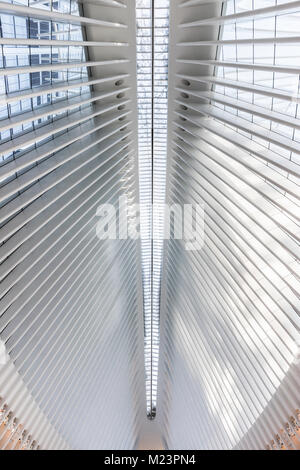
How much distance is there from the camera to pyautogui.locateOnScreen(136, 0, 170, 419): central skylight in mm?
12266

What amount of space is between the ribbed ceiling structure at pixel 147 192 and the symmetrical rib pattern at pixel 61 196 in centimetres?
6

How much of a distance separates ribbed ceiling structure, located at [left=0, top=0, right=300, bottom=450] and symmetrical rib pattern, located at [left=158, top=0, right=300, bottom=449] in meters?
0.06

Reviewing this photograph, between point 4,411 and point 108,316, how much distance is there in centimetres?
832

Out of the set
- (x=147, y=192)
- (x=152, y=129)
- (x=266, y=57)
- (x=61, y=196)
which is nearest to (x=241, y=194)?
(x=266, y=57)

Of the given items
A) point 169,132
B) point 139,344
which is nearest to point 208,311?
point 169,132

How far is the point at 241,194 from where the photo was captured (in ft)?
37.2

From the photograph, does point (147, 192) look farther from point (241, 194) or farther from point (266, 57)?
point (266, 57)

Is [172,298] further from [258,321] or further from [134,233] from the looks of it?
[258,321]

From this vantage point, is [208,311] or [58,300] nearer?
[58,300]

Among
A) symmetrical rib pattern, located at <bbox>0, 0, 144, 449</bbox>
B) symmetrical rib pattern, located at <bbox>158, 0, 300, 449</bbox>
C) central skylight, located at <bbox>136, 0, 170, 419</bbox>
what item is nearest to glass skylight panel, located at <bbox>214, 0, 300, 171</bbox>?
symmetrical rib pattern, located at <bbox>158, 0, 300, 449</bbox>

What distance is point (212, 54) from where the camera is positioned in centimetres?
1206

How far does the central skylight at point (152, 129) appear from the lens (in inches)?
483

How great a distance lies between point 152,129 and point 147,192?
4024 millimetres

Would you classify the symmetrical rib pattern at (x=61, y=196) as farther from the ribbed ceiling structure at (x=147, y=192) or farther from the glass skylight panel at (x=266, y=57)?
the glass skylight panel at (x=266, y=57)
